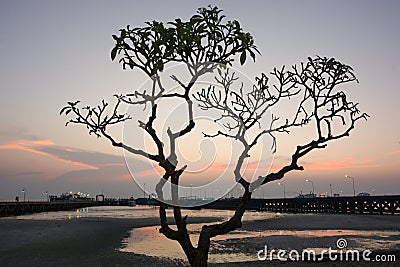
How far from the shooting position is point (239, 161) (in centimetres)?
968

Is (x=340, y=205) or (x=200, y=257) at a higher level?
(x=200, y=257)

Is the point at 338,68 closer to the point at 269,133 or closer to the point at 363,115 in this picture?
the point at 363,115

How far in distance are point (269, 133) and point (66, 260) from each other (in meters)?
19.6

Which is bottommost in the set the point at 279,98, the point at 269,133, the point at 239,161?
the point at 239,161

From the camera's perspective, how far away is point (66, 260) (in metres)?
25.4

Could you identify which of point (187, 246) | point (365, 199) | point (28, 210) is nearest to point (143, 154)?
point (187, 246)

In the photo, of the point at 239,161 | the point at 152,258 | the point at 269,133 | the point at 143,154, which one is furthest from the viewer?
the point at 152,258

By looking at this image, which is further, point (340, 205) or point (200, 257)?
point (340, 205)

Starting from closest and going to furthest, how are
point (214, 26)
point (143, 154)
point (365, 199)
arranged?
point (214, 26) < point (143, 154) < point (365, 199)

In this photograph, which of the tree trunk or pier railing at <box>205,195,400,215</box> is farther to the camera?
pier railing at <box>205,195,400,215</box>

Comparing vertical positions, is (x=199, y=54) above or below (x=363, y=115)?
above

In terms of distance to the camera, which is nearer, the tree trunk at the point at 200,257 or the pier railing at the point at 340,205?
the tree trunk at the point at 200,257

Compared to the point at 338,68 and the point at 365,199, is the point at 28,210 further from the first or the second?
the point at 338,68

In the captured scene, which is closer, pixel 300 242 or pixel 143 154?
pixel 143 154
